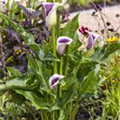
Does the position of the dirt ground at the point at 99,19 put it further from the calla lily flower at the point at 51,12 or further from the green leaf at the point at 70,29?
the calla lily flower at the point at 51,12

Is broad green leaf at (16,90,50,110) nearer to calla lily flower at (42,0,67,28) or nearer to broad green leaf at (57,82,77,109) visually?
broad green leaf at (57,82,77,109)

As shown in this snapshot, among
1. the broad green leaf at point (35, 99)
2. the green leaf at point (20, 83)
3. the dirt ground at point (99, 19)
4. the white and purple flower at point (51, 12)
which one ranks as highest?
the white and purple flower at point (51, 12)

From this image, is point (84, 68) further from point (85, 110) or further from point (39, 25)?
point (39, 25)

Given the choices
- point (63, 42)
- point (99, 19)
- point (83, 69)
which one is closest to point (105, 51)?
point (83, 69)

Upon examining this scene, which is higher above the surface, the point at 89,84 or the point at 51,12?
the point at 51,12

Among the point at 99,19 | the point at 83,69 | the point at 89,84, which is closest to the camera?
the point at 89,84

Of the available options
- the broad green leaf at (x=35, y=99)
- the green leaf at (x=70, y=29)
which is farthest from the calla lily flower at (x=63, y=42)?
the broad green leaf at (x=35, y=99)

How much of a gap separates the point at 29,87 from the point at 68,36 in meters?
0.36

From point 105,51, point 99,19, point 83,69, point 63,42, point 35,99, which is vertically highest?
point 63,42

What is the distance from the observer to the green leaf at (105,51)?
2586 mm

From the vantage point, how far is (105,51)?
2.64 meters

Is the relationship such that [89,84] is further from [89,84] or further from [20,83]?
[20,83]

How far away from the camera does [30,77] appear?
267 cm

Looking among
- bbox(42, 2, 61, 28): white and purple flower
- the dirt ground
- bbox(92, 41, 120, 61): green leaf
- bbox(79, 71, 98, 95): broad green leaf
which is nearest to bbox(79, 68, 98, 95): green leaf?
bbox(79, 71, 98, 95): broad green leaf
